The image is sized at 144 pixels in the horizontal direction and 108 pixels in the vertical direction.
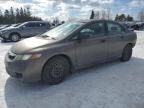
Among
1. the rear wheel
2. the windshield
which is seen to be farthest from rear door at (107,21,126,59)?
the rear wheel

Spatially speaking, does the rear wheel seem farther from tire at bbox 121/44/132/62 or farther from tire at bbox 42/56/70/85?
tire at bbox 42/56/70/85

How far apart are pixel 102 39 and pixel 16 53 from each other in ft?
8.17

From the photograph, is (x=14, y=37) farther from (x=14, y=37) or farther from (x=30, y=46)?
(x=30, y=46)

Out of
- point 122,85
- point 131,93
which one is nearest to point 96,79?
point 122,85

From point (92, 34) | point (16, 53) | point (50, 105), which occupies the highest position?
point (92, 34)

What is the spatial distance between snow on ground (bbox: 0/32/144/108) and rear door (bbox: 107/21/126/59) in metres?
0.64

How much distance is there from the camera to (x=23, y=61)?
13.5 ft

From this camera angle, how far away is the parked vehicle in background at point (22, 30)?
13660 millimetres

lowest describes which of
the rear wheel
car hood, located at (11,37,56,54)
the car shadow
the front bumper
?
the car shadow

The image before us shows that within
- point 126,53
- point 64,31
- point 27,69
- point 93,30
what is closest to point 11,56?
point 27,69

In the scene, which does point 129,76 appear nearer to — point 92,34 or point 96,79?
point 96,79

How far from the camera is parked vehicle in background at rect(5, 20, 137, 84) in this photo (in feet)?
13.8

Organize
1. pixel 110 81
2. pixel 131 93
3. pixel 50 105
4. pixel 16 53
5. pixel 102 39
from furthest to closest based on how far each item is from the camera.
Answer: pixel 102 39 < pixel 110 81 < pixel 16 53 < pixel 131 93 < pixel 50 105

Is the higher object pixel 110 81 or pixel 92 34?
pixel 92 34
